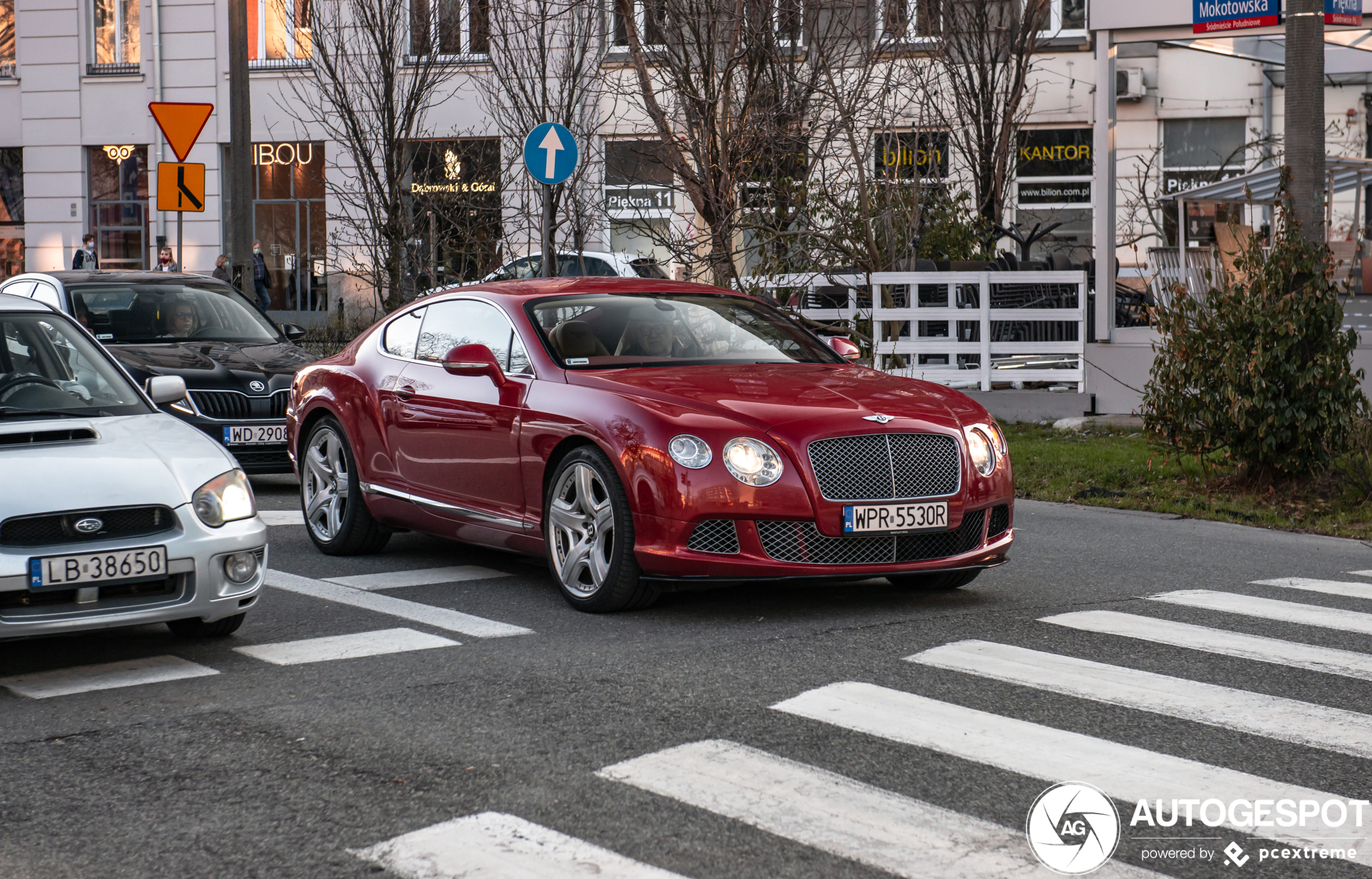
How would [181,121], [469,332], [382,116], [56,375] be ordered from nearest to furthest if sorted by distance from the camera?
1. [56,375]
2. [469,332]
3. [181,121]
4. [382,116]

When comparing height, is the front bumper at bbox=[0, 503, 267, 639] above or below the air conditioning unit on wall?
below

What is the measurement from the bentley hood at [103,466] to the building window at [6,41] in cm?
3400

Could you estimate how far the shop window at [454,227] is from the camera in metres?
20.5

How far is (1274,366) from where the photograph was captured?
11.2m

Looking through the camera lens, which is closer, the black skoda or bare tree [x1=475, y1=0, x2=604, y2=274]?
the black skoda

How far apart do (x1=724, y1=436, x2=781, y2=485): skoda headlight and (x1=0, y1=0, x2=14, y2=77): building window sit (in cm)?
3476

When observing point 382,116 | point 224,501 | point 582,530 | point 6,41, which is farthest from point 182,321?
point 6,41

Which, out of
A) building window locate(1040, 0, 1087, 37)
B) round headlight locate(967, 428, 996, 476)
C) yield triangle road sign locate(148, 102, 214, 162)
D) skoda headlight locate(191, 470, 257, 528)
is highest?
building window locate(1040, 0, 1087, 37)

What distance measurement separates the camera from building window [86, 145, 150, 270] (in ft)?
119

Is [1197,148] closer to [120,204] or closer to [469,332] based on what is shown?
[120,204]

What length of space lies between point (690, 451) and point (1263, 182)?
1461 cm

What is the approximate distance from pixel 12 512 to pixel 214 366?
260 inches

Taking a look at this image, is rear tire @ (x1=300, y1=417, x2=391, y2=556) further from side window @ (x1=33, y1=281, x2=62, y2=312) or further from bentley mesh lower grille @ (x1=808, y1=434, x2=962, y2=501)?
side window @ (x1=33, y1=281, x2=62, y2=312)

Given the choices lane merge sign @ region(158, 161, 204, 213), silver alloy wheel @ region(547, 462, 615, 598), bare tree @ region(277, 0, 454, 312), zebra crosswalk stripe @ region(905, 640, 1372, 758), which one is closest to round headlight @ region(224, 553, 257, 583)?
silver alloy wheel @ region(547, 462, 615, 598)
